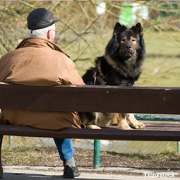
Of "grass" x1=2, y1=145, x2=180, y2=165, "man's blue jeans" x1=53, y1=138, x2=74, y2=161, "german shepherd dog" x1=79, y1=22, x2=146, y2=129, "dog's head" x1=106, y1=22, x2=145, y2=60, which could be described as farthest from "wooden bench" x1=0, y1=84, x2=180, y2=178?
"grass" x1=2, y1=145, x2=180, y2=165

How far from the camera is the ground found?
4031mm

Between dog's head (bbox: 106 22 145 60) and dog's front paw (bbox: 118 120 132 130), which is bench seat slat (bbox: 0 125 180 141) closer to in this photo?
dog's front paw (bbox: 118 120 132 130)

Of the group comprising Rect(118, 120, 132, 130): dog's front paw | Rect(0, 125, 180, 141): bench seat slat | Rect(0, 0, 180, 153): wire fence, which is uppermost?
Rect(0, 0, 180, 153): wire fence

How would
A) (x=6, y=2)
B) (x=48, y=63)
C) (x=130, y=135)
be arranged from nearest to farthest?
(x=130, y=135) → (x=48, y=63) → (x=6, y=2)

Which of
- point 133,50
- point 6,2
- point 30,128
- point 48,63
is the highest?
point 6,2

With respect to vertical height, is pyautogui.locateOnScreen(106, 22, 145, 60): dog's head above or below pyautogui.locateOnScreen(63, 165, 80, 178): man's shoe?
above

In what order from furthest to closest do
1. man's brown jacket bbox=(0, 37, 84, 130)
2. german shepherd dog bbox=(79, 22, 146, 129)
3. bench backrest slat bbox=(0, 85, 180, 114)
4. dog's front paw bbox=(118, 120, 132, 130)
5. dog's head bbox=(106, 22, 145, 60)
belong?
dog's head bbox=(106, 22, 145, 60)
german shepherd dog bbox=(79, 22, 146, 129)
dog's front paw bbox=(118, 120, 132, 130)
man's brown jacket bbox=(0, 37, 84, 130)
bench backrest slat bbox=(0, 85, 180, 114)

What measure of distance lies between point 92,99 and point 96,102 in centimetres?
4

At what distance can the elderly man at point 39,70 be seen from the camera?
2.38 meters

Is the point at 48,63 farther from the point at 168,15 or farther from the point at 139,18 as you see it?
the point at 168,15

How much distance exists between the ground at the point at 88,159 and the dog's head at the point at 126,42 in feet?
4.57

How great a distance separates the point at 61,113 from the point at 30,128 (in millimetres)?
266

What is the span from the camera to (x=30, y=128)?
2430 mm

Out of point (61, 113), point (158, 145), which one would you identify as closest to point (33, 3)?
point (158, 145)
